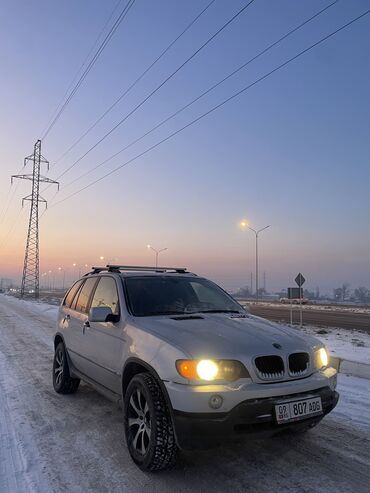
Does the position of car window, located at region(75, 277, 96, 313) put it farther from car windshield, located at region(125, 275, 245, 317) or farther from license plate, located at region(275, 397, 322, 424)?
license plate, located at region(275, 397, 322, 424)

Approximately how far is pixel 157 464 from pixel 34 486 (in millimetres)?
987

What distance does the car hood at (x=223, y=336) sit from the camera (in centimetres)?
366

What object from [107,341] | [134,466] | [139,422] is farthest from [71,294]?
[134,466]

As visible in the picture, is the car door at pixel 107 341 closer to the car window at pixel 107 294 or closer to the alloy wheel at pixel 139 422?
the car window at pixel 107 294

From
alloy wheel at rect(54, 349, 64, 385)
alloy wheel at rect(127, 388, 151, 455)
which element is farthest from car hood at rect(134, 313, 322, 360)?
alloy wheel at rect(54, 349, 64, 385)

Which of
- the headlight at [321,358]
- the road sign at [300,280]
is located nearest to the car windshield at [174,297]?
the headlight at [321,358]

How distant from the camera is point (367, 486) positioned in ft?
11.7

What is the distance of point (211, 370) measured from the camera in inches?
140

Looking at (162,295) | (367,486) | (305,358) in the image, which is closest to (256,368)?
(305,358)

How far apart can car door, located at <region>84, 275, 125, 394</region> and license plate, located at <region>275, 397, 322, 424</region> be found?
65.8 inches

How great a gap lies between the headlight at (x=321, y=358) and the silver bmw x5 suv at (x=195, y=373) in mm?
11

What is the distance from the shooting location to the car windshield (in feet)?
15.9

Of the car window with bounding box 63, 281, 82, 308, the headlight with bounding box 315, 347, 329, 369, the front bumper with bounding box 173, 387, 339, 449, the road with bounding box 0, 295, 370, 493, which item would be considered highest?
the car window with bounding box 63, 281, 82, 308

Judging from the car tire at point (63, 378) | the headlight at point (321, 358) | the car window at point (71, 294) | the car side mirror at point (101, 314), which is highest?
the car window at point (71, 294)
